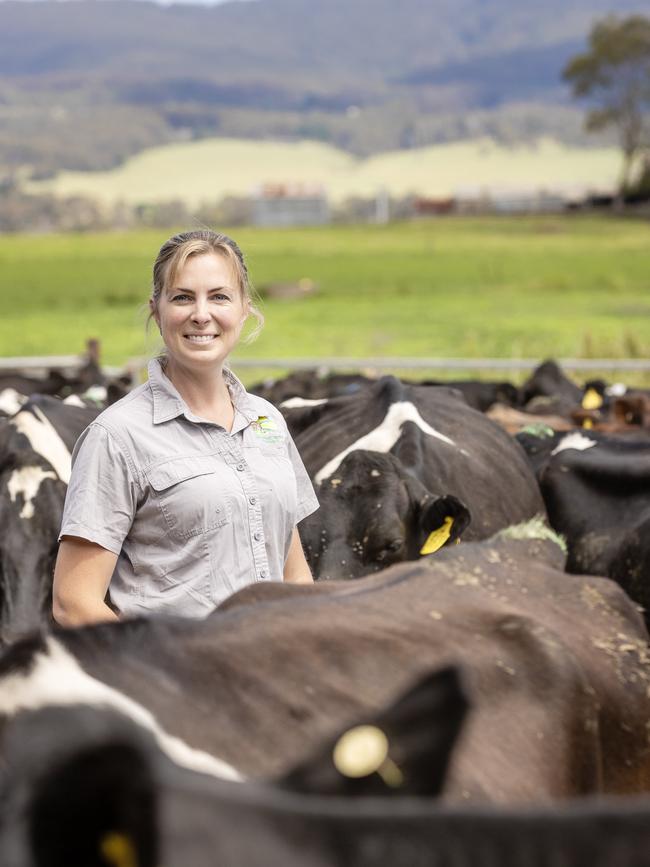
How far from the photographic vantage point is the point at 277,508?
316 centimetres

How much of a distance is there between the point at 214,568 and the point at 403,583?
2.46 ft

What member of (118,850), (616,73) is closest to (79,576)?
(118,850)

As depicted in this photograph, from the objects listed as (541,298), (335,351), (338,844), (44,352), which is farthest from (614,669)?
(541,298)

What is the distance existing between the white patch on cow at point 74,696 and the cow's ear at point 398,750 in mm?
374

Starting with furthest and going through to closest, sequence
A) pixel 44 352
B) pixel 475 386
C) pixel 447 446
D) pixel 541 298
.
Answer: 1. pixel 541 298
2. pixel 44 352
3. pixel 475 386
4. pixel 447 446

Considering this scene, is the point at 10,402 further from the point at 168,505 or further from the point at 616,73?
the point at 616,73

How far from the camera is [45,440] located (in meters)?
5.63

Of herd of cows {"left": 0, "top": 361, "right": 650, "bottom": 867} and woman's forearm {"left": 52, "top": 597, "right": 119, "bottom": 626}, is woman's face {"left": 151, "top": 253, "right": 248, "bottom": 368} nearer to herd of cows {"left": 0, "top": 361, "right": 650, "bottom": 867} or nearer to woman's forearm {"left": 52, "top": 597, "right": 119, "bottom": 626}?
woman's forearm {"left": 52, "top": 597, "right": 119, "bottom": 626}

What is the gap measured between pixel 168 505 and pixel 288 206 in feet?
435

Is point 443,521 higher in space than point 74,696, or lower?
lower

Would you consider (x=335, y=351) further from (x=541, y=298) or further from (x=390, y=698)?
(x=390, y=698)

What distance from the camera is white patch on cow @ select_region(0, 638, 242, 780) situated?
1.69 meters

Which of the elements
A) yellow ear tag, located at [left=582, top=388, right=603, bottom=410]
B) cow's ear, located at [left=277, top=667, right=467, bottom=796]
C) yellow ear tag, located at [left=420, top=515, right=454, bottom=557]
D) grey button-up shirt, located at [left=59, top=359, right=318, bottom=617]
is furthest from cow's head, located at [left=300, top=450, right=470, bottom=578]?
yellow ear tag, located at [left=582, top=388, right=603, bottom=410]

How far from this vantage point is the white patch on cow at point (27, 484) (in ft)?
17.3
